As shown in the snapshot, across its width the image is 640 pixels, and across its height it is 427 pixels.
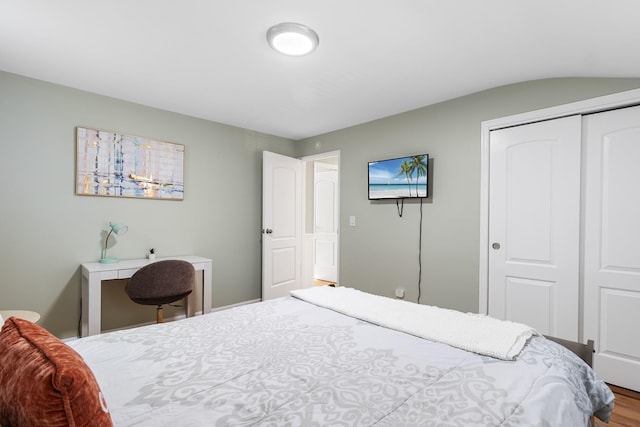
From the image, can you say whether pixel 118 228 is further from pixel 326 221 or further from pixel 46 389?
pixel 326 221

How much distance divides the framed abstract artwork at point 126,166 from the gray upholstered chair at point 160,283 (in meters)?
0.90

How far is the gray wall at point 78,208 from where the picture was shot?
8.29 ft

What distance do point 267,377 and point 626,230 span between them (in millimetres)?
2597

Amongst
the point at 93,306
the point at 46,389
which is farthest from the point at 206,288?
the point at 46,389

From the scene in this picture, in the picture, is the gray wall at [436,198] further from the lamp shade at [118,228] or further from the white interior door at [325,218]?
the lamp shade at [118,228]

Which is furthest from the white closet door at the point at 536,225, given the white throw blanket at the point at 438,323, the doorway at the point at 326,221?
the doorway at the point at 326,221

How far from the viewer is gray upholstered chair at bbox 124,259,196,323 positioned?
2629mm

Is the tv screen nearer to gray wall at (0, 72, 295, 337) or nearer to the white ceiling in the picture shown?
the white ceiling

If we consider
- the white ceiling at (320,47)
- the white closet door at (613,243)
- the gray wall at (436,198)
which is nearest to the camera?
the white ceiling at (320,47)

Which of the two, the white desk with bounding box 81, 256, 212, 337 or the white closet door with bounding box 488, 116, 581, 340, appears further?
the white desk with bounding box 81, 256, 212, 337

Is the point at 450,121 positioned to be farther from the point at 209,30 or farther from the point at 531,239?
the point at 209,30

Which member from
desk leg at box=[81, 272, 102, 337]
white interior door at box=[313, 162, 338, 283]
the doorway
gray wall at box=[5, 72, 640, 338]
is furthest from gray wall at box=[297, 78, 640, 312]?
desk leg at box=[81, 272, 102, 337]

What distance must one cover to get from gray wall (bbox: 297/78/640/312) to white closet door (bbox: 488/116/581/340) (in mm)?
166

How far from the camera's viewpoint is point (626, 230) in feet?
7.09
